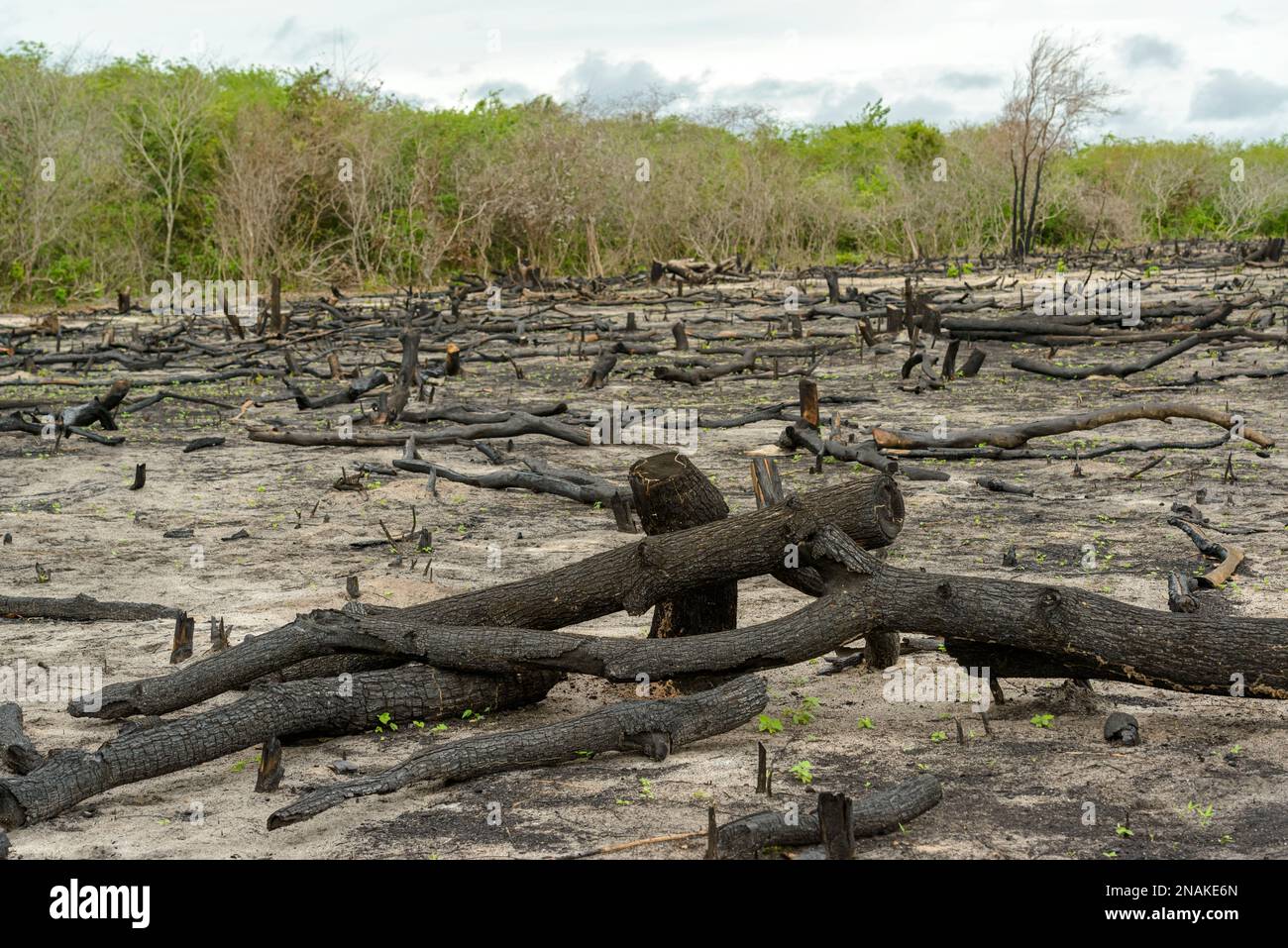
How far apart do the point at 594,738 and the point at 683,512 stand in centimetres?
112

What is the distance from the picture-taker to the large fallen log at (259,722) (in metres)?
4.18

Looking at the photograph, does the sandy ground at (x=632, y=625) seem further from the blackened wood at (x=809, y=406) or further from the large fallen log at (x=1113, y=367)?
the blackened wood at (x=809, y=406)

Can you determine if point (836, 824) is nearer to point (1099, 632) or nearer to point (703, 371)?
point (1099, 632)

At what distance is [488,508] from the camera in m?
8.77

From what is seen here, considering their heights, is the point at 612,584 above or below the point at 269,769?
above

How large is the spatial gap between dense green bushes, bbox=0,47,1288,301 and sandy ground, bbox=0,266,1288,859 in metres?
15.0

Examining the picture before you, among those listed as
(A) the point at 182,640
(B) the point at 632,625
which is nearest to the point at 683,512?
(B) the point at 632,625

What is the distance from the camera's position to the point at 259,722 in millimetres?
4586

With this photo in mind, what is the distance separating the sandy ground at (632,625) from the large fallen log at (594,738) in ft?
0.21

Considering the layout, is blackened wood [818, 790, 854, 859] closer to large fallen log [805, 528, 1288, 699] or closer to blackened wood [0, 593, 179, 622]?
large fallen log [805, 528, 1288, 699]

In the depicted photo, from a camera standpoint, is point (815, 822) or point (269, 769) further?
point (269, 769)

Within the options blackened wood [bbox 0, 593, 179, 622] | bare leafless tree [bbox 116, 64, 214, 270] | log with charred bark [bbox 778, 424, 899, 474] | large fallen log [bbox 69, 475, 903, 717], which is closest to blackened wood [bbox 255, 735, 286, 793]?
large fallen log [bbox 69, 475, 903, 717]

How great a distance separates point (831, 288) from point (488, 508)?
13.7 meters

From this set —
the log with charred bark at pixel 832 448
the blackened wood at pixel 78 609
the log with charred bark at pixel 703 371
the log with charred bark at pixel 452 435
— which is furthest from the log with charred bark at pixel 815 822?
the log with charred bark at pixel 703 371
